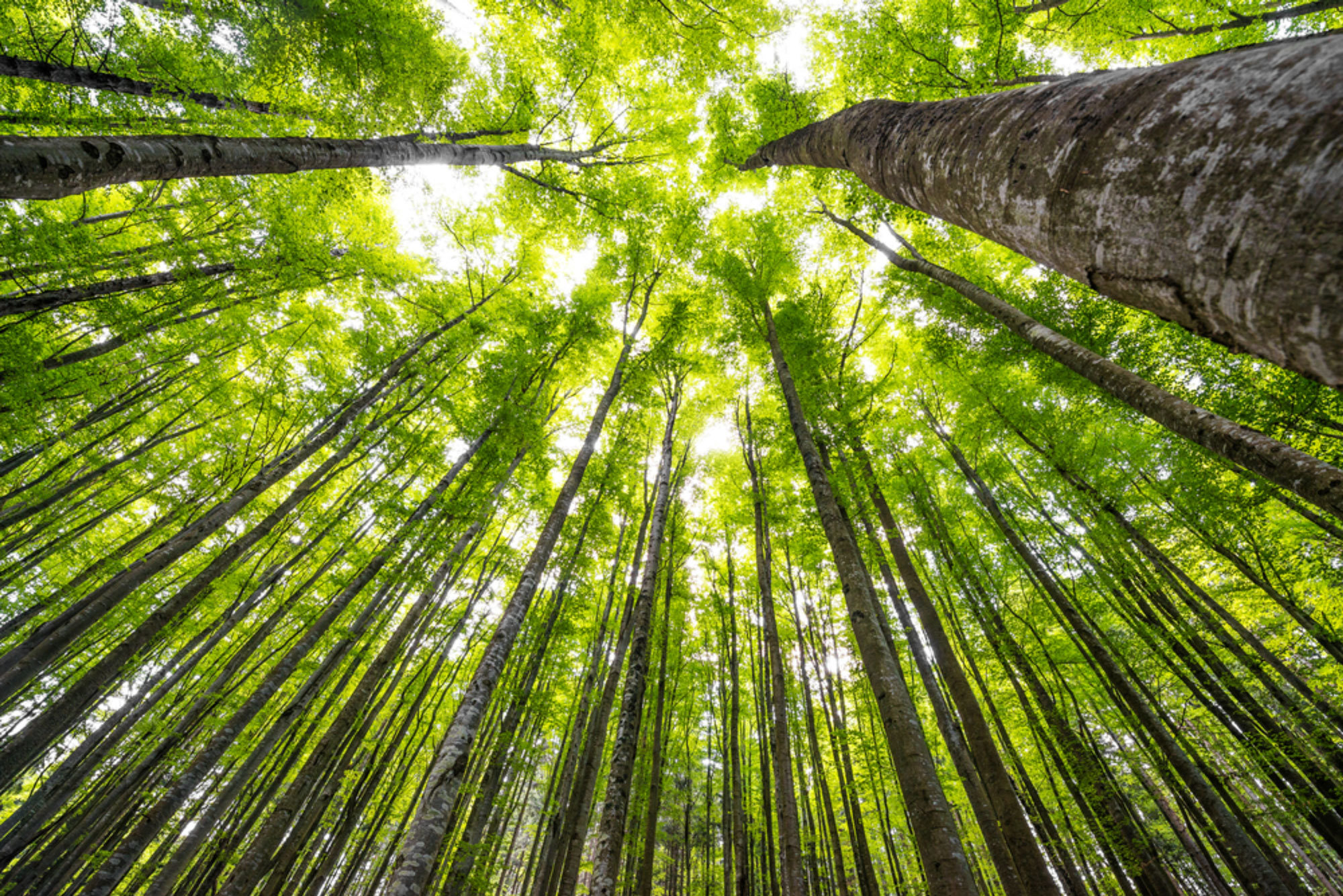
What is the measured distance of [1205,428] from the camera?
10.5 ft

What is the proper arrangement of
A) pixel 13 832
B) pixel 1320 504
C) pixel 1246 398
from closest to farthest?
pixel 1320 504 → pixel 1246 398 → pixel 13 832

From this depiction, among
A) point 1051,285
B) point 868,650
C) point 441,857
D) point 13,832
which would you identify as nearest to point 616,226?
point 1051,285

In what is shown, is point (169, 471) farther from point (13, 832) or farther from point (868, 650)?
point (868, 650)

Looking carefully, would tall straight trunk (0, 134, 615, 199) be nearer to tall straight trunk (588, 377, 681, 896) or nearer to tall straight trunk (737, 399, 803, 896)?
tall straight trunk (588, 377, 681, 896)

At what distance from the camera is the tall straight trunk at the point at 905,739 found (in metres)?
3.13

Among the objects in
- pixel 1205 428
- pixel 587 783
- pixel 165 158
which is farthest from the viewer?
pixel 587 783

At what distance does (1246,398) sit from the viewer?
542 cm

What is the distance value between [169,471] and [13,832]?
5947 mm

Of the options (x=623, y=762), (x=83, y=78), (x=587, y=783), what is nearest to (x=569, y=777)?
(x=587, y=783)

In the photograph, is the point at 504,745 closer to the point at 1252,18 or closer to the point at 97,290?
the point at 97,290

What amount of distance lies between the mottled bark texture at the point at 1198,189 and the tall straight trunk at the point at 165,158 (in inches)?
193

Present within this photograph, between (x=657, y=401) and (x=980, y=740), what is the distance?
8.34 metres

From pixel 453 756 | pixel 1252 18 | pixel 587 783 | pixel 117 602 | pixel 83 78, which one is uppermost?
pixel 1252 18

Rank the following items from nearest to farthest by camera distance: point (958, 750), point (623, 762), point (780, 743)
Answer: point (623, 762)
point (958, 750)
point (780, 743)
